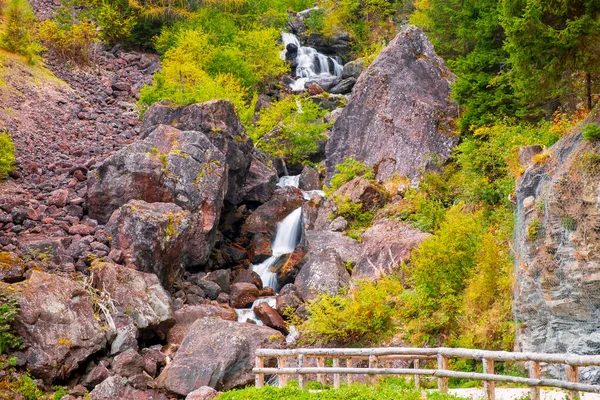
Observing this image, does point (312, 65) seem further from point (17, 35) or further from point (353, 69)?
point (17, 35)

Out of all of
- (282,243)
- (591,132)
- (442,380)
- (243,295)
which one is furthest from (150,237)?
(591,132)

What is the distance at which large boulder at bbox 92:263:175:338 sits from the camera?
2131 cm

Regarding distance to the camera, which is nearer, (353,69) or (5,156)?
(5,156)

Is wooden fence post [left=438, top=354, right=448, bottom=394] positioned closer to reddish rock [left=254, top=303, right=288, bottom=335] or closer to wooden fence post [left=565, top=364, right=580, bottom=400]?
wooden fence post [left=565, top=364, right=580, bottom=400]

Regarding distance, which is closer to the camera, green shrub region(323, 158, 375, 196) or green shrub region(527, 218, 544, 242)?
green shrub region(527, 218, 544, 242)

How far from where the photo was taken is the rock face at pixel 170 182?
26.0m

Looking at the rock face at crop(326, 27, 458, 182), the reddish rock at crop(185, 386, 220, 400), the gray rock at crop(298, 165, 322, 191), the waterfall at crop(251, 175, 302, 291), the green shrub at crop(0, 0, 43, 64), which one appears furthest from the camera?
the green shrub at crop(0, 0, 43, 64)

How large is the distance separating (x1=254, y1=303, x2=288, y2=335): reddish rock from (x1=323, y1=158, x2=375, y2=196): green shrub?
384 inches

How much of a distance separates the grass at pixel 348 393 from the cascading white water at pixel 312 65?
1431 inches

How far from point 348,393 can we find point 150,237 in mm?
12422

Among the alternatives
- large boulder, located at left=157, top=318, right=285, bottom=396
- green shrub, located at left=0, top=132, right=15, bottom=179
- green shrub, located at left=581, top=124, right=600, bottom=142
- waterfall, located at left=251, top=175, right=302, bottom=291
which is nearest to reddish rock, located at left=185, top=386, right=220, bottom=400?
large boulder, located at left=157, top=318, right=285, bottom=396

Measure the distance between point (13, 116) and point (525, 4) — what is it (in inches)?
1043

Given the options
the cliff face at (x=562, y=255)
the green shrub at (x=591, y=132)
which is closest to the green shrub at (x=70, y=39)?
the cliff face at (x=562, y=255)

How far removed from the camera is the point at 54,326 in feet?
62.3
